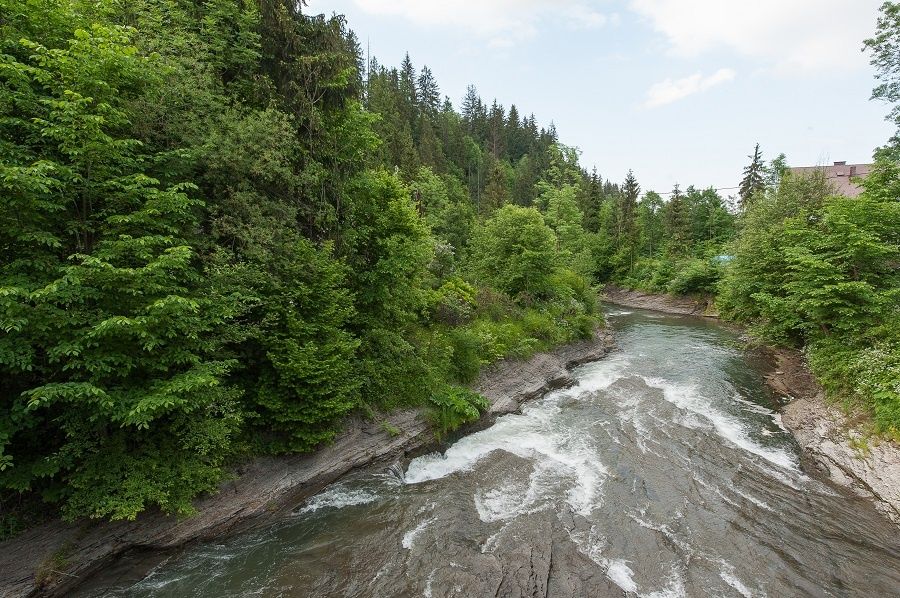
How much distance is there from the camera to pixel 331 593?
7.69 meters

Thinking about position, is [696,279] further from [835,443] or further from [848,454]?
[848,454]

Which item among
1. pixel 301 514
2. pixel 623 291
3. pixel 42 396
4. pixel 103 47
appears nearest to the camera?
pixel 42 396

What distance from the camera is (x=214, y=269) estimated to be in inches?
359

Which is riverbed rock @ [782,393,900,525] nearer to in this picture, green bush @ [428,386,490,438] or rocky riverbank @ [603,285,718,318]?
green bush @ [428,386,490,438]

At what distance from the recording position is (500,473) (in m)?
12.1

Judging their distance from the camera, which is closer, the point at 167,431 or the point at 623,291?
the point at 167,431

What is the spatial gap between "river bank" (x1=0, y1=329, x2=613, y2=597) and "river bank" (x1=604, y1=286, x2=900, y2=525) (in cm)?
1001

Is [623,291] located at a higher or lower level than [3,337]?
lower

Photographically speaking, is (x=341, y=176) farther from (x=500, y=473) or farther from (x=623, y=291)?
(x=623, y=291)

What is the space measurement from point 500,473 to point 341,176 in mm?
10493

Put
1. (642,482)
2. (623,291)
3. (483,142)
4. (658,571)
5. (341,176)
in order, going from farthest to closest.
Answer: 1. (483,142)
2. (623,291)
3. (341,176)
4. (642,482)
5. (658,571)

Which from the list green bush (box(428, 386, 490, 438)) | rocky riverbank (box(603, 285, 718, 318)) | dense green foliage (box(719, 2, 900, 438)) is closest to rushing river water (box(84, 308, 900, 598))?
green bush (box(428, 386, 490, 438))

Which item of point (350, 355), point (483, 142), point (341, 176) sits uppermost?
point (483, 142)

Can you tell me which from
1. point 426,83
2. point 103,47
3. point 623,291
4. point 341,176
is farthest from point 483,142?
point 103,47
